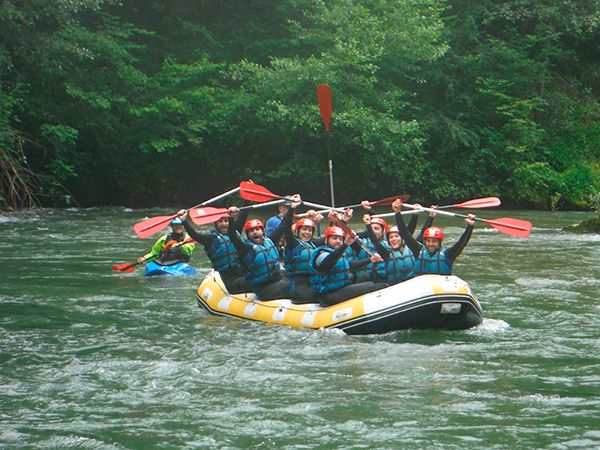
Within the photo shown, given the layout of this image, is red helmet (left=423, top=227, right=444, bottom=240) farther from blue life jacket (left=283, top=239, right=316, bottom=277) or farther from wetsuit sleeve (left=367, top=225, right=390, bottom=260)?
blue life jacket (left=283, top=239, right=316, bottom=277)

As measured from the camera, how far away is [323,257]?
8.84 metres

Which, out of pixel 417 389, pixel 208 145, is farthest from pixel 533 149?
pixel 417 389

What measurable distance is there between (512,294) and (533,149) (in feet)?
47.7

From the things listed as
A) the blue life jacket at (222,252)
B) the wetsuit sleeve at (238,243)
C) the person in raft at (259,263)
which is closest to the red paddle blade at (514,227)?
the person in raft at (259,263)

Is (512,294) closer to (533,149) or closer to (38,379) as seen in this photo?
(38,379)

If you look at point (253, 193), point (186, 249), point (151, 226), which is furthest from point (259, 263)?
point (186, 249)

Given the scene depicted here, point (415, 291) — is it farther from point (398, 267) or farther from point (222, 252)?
point (222, 252)

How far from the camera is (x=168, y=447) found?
18.2 ft

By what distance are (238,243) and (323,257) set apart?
0.88 m

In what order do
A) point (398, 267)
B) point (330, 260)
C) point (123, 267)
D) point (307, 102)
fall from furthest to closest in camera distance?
point (307, 102) < point (123, 267) < point (398, 267) < point (330, 260)

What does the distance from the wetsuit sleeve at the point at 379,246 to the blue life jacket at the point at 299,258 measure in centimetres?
59

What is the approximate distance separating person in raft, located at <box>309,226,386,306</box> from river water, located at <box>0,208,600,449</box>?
1.47 feet

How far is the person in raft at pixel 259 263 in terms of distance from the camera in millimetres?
9281

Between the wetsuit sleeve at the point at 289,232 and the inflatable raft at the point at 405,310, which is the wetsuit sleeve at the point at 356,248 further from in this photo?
the inflatable raft at the point at 405,310
